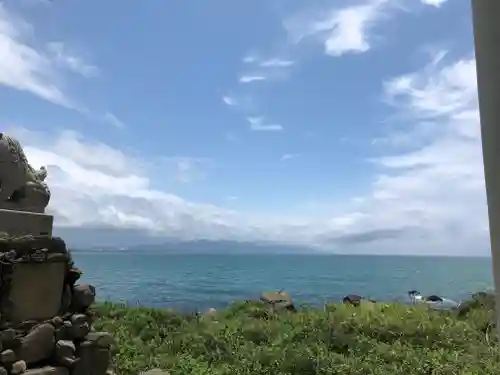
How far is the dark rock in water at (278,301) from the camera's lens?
10234 millimetres

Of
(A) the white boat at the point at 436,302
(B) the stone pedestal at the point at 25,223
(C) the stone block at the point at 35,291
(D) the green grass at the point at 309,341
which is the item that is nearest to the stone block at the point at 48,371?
(C) the stone block at the point at 35,291

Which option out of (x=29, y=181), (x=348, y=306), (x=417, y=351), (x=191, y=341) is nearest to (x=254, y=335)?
(x=191, y=341)

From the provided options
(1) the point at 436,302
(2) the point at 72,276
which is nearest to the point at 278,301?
(1) the point at 436,302

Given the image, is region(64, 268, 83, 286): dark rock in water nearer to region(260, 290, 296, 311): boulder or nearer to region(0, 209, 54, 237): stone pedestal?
region(0, 209, 54, 237): stone pedestal

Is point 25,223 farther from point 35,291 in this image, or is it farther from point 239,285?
point 239,285

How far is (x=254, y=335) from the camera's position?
7289 millimetres

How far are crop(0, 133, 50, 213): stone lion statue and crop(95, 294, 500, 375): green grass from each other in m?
2.21

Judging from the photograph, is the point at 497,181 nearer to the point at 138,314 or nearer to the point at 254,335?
the point at 254,335

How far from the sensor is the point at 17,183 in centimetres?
467

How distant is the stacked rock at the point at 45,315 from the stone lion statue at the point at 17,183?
0.46 metres

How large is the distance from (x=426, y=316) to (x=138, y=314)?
4.72 meters

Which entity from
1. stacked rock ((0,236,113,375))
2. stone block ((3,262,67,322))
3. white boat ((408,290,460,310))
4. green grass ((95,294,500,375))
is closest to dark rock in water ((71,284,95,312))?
stacked rock ((0,236,113,375))

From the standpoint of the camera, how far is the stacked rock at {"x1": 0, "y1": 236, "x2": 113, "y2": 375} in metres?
4.14

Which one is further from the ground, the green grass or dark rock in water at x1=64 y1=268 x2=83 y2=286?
dark rock in water at x1=64 y1=268 x2=83 y2=286
